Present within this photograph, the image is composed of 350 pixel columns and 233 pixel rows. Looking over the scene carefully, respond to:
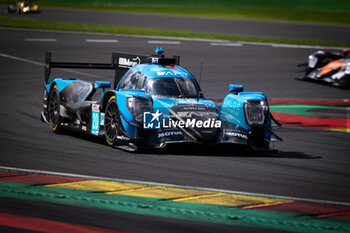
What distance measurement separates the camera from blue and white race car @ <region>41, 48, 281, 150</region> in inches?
451

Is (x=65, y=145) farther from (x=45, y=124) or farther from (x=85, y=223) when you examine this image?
(x=85, y=223)

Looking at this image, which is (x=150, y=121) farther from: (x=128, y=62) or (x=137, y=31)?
(x=137, y=31)

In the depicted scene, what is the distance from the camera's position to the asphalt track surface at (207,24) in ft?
130

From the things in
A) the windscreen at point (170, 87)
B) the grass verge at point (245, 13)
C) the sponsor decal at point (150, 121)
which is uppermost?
the grass verge at point (245, 13)

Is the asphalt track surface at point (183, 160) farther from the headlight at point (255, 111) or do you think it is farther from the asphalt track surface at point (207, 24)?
the asphalt track surface at point (207, 24)

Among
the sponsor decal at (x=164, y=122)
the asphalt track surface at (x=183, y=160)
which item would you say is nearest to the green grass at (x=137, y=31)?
the asphalt track surface at (x=183, y=160)

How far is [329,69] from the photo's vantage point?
24.1 meters

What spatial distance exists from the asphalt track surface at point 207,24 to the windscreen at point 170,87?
26.1m

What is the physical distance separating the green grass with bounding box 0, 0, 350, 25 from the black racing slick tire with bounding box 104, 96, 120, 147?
3921 centimetres

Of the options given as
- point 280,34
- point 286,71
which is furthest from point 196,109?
point 280,34

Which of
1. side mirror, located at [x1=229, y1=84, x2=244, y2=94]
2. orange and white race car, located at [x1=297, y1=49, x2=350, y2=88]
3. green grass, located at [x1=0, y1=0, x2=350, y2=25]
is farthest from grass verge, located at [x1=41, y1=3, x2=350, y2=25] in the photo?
side mirror, located at [x1=229, y1=84, x2=244, y2=94]

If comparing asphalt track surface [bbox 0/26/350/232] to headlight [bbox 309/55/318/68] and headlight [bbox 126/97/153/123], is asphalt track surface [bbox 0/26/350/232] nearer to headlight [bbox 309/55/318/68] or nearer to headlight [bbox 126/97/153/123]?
headlight [bbox 126/97/153/123]

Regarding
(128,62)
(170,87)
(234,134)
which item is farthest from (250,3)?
(234,134)

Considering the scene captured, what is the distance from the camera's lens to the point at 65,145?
12.2 meters
